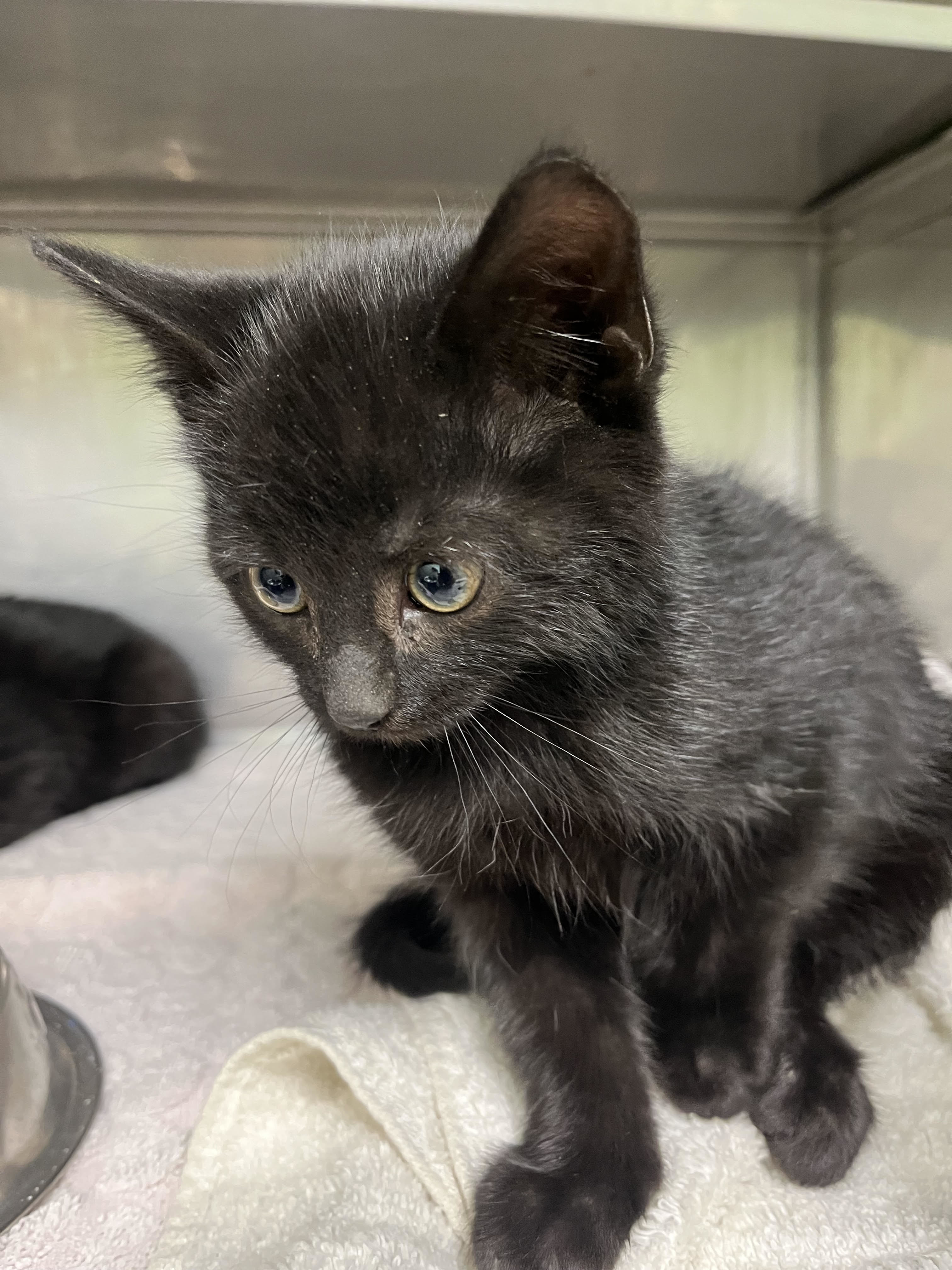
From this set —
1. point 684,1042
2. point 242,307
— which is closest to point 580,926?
point 684,1042

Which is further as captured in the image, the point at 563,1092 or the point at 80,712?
the point at 80,712

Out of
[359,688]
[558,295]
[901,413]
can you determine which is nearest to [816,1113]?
[359,688]

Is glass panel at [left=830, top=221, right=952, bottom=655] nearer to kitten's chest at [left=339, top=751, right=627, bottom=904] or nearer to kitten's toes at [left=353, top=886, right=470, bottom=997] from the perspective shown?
kitten's chest at [left=339, top=751, right=627, bottom=904]

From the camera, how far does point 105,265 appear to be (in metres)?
0.62

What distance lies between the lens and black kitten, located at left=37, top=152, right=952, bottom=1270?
21.7 inches

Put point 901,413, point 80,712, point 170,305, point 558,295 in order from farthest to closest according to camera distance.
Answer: point 80,712
point 901,413
point 170,305
point 558,295

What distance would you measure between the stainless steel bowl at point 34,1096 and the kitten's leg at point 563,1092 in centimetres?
41

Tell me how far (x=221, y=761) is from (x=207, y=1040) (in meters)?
0.63

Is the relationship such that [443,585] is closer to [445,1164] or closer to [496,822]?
[496,822]

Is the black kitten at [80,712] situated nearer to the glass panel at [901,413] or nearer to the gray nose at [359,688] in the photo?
the gray nose at [359,688]

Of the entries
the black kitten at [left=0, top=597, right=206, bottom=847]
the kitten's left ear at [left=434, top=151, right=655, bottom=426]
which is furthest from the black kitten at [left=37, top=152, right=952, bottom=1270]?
the black kitten at [left=0, top=597, right=206, bottom=847]

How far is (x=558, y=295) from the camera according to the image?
52cm

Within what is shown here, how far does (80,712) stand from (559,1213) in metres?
1.10

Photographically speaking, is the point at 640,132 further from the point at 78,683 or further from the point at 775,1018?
the point at 78,683
